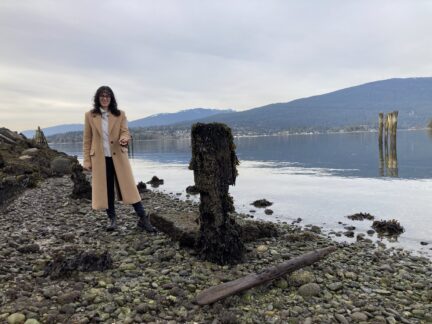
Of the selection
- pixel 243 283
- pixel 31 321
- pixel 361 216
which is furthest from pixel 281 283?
pixel 361 216

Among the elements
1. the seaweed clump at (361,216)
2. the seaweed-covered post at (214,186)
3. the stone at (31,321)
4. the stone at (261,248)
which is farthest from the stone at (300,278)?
the seaweed clump at (361,216)

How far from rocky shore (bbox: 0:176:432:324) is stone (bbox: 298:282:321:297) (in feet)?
0.05

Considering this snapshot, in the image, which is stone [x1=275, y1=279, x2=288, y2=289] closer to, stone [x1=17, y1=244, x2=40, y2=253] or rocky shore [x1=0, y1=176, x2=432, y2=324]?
rocky shore [x1=0, y1=176, x2=432, y2=324]

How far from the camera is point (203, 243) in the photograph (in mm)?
7699

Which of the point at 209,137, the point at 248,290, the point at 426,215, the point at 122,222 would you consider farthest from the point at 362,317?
the point at 426,215

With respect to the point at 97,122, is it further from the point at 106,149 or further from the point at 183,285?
the point at 183,285

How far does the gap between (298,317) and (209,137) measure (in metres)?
3.70

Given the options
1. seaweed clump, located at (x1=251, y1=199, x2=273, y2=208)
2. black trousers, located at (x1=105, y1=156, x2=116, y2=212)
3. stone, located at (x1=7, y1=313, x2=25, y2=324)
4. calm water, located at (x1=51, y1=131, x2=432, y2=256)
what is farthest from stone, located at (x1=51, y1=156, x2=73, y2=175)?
stone, located at (x1=7, y1=313, x2=25, y2=324)

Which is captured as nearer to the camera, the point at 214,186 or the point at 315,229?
the point at 214,186

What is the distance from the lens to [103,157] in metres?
8.79

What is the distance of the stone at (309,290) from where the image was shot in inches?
242

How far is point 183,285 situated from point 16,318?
7.99ft

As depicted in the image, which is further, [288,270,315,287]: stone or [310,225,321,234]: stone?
[310,225,321,234]: stone

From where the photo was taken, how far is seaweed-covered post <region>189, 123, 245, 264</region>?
7.51 metres
